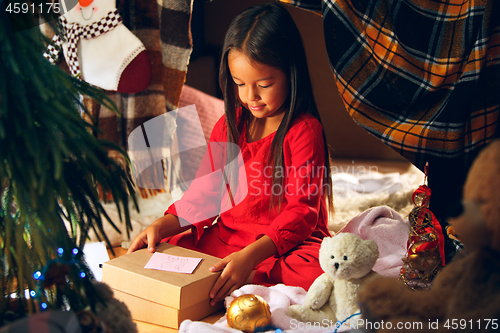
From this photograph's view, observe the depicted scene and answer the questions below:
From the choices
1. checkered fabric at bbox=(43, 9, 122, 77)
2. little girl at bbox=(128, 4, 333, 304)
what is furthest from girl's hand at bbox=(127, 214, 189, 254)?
checkered fabric at bbox=(43, 9, 122, 77)

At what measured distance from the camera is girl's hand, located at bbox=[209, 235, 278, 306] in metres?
0.84

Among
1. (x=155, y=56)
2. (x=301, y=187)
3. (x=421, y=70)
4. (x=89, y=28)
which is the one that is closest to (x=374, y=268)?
(x=301, y=187)

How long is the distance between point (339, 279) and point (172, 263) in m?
0.37

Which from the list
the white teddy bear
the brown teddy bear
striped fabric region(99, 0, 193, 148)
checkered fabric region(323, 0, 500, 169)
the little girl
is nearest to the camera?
the brown teddy bear

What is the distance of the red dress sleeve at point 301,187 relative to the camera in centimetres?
92

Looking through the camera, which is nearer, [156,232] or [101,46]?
[156,232]

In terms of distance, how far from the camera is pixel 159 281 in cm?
78

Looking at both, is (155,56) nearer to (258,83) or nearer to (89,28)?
(89,28)

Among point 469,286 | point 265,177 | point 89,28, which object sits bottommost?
point 265,177

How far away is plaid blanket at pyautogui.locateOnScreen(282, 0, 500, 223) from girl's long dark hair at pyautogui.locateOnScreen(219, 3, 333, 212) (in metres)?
0.08

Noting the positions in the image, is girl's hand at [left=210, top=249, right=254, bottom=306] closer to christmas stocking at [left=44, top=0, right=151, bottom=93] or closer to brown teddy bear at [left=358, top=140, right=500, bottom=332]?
brown teddy bear at [left=358, top=140, right=500, bottom=332]

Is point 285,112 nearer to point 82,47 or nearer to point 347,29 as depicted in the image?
point 347,29

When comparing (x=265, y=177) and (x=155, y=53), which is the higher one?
(x=155, y=53)

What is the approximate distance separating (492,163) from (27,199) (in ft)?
1.74
